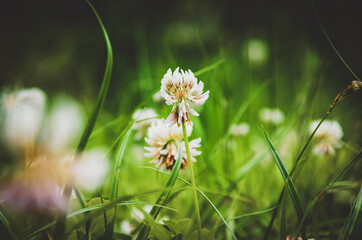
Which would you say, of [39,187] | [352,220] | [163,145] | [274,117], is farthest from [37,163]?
[274,117]

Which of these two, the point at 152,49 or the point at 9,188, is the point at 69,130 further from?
the point at 152,49

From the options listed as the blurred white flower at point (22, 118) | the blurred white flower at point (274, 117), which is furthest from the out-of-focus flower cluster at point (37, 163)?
the blurred white flower at point (274, 117)

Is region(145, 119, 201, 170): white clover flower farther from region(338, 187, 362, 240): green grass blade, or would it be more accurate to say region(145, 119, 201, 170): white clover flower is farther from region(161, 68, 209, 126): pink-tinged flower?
region(338, 187, 362, 240): green grass blade

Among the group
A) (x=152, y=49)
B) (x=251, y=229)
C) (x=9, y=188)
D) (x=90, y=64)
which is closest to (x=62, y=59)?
(x=90, y=64)

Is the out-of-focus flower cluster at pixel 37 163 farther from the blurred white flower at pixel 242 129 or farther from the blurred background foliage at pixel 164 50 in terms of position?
the blurred white flower at pixel 242 129

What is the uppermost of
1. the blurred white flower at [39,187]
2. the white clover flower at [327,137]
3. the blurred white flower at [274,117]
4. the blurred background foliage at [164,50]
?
the blurred background foliage at [164,50]

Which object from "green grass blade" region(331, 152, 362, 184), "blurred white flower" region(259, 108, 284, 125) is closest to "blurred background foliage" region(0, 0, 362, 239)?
"blurred white flower" region(259, 108, 284, 125)

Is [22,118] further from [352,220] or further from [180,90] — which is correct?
[352,220]

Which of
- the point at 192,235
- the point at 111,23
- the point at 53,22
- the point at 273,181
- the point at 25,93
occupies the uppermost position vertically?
the point at 111,23

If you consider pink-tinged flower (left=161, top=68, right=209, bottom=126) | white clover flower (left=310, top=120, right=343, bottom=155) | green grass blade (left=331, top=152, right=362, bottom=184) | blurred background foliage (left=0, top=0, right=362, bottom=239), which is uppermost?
blurred background foliage (left=0, top=0, right=362, bottom=239)
